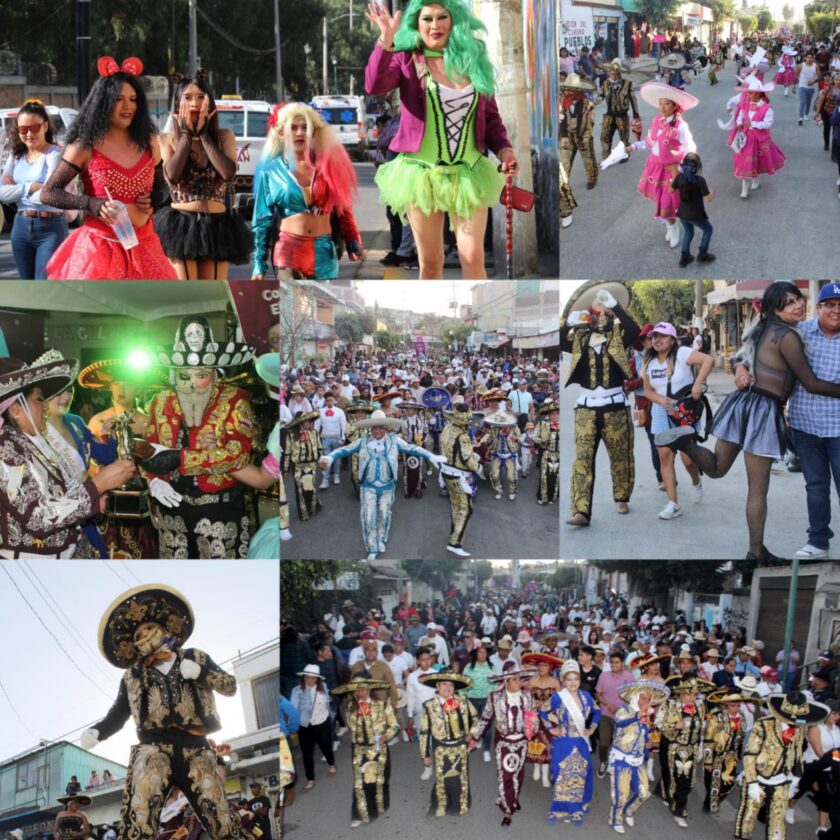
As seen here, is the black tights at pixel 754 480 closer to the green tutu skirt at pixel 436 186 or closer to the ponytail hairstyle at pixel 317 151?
the green tutu skirt at pixel 436 186

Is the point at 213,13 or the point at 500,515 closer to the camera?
the point at 500,515

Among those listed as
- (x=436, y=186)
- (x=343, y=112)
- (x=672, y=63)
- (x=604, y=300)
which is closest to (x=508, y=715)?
(x=604, y=300)

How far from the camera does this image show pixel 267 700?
576cm

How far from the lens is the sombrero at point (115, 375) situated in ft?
18.3

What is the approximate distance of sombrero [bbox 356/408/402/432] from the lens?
233 inches

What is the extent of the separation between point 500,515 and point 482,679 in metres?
0.98

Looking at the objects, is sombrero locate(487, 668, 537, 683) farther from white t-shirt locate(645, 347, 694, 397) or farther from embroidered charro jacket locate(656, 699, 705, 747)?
white t-shirt locate(645, 347, 694, 397)

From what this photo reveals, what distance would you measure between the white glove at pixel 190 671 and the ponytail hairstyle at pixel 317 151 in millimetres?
2388

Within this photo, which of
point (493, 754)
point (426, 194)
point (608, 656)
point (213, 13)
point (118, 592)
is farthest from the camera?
point (213, 13)

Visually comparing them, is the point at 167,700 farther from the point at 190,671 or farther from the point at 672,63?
the point at 672,63

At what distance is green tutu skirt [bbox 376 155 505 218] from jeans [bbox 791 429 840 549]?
6.77ft

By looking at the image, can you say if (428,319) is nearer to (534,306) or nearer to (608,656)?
(534,306)

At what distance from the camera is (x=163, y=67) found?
54.9ft

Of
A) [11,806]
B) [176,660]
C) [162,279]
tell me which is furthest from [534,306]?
[11,806]
